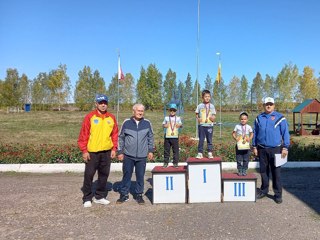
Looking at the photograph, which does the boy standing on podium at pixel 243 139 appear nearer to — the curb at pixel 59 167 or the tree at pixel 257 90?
the curb at pixel 59 167

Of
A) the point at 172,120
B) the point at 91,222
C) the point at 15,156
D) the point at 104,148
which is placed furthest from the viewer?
the point at 15,156

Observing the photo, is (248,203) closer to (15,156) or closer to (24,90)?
(15,156)

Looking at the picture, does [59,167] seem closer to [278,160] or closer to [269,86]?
[278,160]

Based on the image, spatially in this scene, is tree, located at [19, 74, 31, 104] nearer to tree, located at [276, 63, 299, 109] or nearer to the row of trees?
the row of trees

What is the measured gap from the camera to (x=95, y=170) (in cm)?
591

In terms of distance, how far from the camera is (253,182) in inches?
237

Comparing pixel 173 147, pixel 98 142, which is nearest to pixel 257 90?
pixel 173 147

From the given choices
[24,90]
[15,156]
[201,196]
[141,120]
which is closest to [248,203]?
[201,196]

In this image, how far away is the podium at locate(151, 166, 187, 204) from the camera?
600cm

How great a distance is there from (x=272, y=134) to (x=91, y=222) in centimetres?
367

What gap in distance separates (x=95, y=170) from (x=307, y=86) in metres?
52.8

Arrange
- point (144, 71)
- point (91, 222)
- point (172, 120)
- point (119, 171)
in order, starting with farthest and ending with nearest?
point (144, 71)
point (119, 171)
point (172, 120)
point (91, 222)

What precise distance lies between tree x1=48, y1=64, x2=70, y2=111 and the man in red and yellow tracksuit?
2068 inches

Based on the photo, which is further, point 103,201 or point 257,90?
point 257,90
